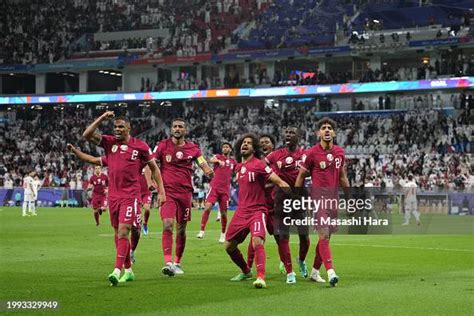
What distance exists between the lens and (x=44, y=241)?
22891 millimetres

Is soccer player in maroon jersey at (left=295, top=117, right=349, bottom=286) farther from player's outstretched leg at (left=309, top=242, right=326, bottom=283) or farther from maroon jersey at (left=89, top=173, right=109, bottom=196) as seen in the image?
maroon jersey at (left=89, top=173, right=109, bottom=196)

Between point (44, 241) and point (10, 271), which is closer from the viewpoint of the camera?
point (10, 271)

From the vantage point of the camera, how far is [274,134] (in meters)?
58.4

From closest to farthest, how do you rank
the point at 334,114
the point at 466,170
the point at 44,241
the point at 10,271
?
the point at 10,271 < the point at 44,241 < the point at 466,170 < the point at 334,114

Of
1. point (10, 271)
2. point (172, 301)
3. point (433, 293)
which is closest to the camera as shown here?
point (172, 301)

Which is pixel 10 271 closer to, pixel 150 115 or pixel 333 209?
pixel 333 209

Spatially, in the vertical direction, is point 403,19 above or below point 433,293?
above

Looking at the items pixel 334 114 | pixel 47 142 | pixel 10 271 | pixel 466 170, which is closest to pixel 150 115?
pixel 47 142

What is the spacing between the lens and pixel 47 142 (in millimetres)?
66812

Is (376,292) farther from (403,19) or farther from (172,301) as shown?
(403,19)

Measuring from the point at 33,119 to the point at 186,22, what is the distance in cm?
1668

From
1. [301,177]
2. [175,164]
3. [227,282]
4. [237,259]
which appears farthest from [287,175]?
[175,164]

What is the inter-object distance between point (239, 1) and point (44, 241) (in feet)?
166

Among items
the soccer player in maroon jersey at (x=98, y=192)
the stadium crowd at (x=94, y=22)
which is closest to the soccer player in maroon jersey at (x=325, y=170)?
the soccer player in maroon jersey at (x=98, y=192)
